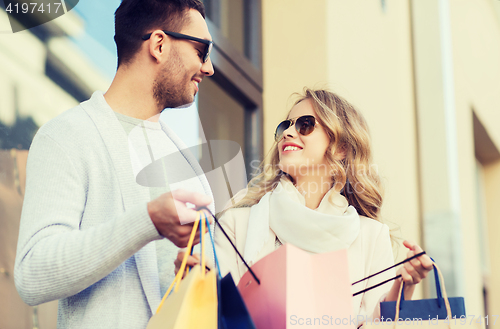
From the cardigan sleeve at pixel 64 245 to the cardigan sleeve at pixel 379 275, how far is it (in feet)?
2.62

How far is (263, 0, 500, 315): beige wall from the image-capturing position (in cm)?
331

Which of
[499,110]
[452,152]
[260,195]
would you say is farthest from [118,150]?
[499,110]

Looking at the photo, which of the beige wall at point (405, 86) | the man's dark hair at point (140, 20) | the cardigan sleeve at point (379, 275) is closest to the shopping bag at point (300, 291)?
the cardigan sleeve at point (379, 275)

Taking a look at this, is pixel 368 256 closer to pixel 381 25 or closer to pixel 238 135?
pixel 238 135

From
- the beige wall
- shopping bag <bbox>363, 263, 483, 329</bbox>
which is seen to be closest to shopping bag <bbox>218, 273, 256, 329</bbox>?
shopping bag <bbox>363, 263, 483, 329</bbox>

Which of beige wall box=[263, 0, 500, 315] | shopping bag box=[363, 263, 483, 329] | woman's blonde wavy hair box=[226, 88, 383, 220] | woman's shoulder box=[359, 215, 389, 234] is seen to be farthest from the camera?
beige wall box=[263, 0, 500, 315]

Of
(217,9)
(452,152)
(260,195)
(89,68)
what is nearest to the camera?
(260,195)

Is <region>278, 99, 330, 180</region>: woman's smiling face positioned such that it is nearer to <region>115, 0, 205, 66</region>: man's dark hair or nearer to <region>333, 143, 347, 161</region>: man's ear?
<region>333, 143, 347, 161</region>: man's ear

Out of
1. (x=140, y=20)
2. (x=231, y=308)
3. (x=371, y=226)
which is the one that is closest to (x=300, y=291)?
(x=231, y=308)

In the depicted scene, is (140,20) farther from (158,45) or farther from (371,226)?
(371,226)

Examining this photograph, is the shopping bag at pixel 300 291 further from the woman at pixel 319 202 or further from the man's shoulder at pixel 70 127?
the man's shoulder at pixel 70 127

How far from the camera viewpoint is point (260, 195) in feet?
6.29

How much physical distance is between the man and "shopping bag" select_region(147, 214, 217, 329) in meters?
0.09

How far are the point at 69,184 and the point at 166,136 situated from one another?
0.52m
